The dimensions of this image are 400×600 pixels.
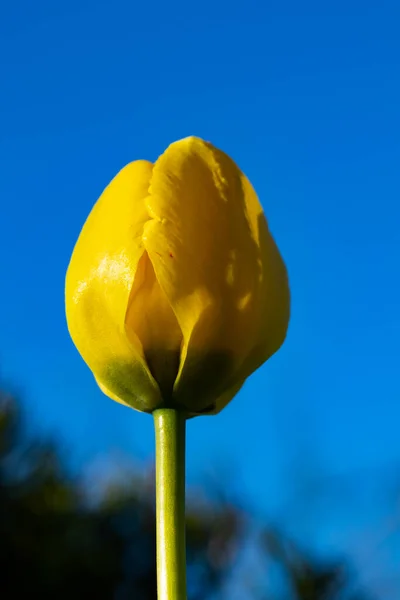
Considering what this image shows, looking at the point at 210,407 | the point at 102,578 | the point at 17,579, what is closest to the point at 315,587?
the point at 102,578

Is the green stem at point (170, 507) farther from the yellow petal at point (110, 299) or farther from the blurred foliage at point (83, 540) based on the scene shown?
the blurred foliage at point (83, 540)

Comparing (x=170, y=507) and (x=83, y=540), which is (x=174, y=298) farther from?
(x=83, y=540)

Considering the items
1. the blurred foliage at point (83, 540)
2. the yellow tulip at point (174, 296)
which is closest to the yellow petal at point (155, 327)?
the yellow tulip at point (174, 296)

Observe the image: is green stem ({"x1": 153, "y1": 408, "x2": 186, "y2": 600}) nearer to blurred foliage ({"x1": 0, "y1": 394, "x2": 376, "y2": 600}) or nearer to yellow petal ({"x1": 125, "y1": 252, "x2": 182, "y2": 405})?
yellow petal ({"x1": 125, "y1": 252, "x2": 182, "y2": 405})

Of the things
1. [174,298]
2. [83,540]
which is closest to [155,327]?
[174,298]

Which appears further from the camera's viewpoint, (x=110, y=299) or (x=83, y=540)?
(x=83, y=540)

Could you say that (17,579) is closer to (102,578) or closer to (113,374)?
(102,578)

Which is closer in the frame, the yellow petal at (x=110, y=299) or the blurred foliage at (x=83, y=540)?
the yellow petal at (x=110, y=299)
